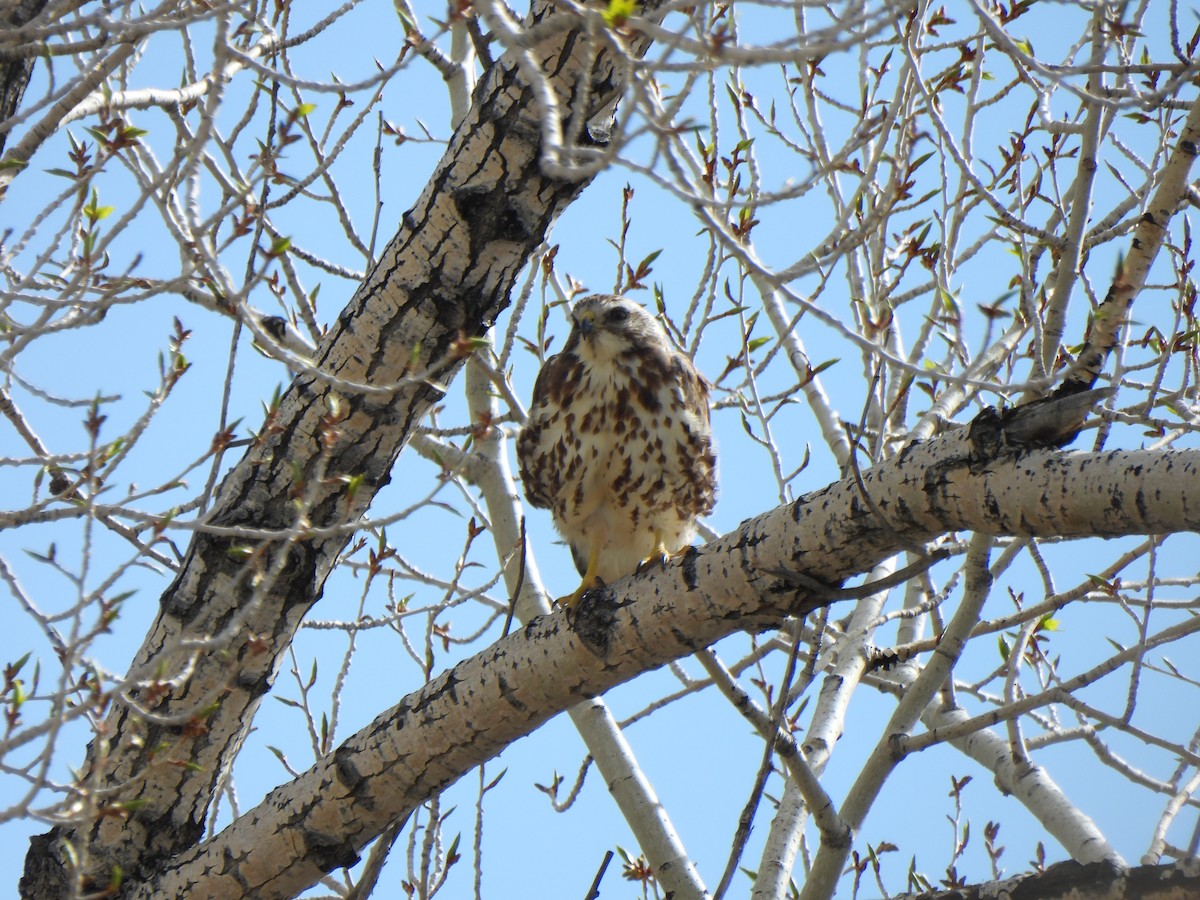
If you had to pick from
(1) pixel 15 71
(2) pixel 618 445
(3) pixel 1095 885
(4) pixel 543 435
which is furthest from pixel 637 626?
(1) pixel 15 71

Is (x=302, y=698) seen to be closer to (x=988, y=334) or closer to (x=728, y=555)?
(x=728, y=555)

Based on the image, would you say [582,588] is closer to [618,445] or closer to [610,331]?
[618,445]

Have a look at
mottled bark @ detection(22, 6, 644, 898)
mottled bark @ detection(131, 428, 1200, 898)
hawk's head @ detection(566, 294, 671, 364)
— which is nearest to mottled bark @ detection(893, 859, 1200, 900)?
mottled bark @ detection(131, 428, 1200, 898)

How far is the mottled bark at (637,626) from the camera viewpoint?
2.24 metres

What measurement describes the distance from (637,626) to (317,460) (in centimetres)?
90

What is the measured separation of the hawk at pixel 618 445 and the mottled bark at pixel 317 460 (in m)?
0.92

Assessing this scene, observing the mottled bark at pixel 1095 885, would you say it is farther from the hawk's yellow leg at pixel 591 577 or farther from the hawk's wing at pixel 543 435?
the hawk's wing at pixel 543 435

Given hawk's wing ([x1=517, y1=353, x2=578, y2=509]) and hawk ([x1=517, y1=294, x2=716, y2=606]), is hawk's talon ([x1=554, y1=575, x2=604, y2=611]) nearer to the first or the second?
hawk ([x1=517, y1=294, x2=716, y2=606])

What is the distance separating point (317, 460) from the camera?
3.11 meters

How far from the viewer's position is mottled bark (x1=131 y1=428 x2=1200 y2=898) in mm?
2238

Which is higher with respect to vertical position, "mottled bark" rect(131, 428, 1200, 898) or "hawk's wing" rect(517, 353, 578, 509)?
"hawk's wing" rect(517, 353, 578, 509)

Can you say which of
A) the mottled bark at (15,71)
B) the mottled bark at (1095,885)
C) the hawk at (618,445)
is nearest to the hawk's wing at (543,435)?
the hawk at (618,445)

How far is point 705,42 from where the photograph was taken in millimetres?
1832

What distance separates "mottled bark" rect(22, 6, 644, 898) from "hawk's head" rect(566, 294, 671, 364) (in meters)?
1.02
